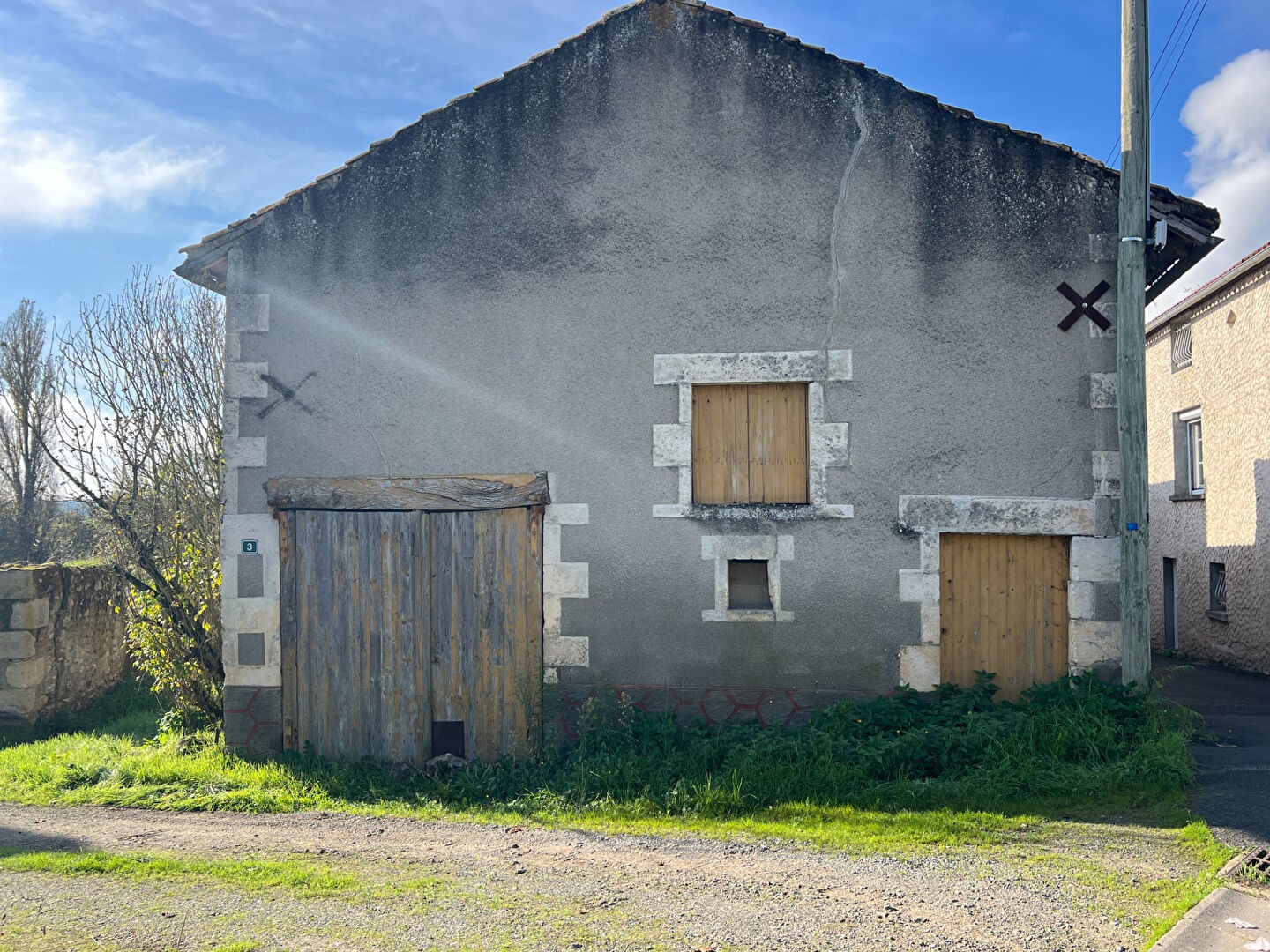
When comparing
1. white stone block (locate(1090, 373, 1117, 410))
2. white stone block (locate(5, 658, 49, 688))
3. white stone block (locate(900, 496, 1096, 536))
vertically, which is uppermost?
white stone block (locate(1090, 373, 1117, 410))

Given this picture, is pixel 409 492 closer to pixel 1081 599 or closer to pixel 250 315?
pixel 250 315

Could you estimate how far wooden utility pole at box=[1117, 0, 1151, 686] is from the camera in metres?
6.72

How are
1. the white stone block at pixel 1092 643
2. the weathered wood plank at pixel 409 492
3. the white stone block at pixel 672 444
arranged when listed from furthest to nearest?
the weathered wood plank at pixel 409 492 < the white stone block at pixel 672 444 < the white stone block at pixel 1092 643

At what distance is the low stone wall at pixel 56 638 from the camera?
29.2 feet

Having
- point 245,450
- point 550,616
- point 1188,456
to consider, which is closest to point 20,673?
point 245,450

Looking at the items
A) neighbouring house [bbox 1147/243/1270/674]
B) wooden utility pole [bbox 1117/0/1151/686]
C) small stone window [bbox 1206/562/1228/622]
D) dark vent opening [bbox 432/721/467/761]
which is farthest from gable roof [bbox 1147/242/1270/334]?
dark vent opening [bbox 432/721/467/761]

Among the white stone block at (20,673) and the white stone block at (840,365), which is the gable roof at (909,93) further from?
the white stone block at (20,673)

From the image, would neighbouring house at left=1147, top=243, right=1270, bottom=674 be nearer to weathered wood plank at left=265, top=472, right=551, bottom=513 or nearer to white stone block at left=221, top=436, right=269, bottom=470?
weathered wood plank at left=265, top=472, right=551, bottom=513

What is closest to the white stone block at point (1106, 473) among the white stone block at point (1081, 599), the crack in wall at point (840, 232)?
the white stone block at point (1081, 599)

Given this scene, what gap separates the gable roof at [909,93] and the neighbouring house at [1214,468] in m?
4.69

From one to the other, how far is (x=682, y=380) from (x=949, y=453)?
2.11m

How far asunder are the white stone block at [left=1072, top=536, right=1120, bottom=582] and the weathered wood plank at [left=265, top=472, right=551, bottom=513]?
4.07 metres

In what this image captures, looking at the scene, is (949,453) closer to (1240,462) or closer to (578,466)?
(578,466)

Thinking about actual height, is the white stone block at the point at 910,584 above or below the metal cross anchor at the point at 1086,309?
below
